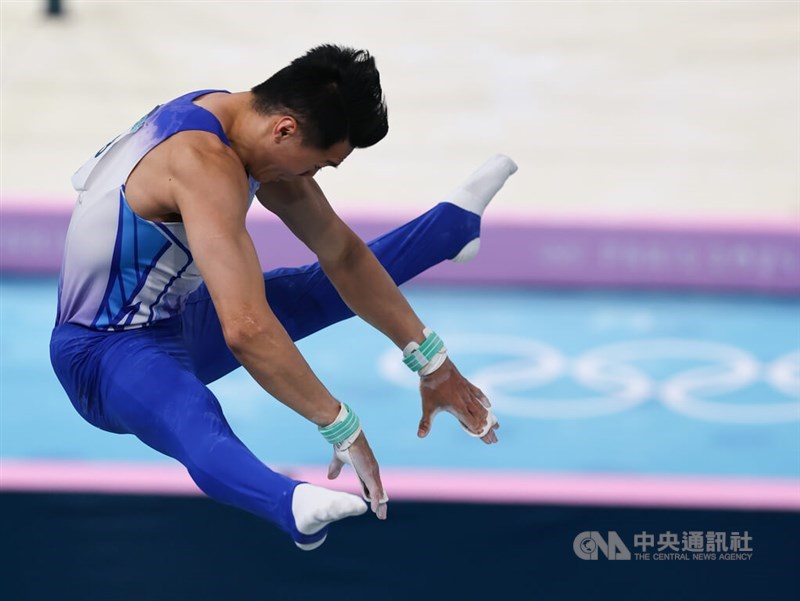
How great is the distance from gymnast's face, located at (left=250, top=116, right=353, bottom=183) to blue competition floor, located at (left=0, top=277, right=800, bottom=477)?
215cm

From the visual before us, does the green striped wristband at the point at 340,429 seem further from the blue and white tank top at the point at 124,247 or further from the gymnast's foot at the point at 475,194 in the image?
the gymnast's foot at the point at 475,194

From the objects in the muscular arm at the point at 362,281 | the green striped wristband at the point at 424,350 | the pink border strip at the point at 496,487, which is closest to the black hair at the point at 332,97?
the muscular arm at the point at 362,281

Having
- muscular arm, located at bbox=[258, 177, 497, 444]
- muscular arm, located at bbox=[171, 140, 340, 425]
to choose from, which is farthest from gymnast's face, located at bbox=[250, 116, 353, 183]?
muscular arm, located at bbox=[258, 177, 497, 444]

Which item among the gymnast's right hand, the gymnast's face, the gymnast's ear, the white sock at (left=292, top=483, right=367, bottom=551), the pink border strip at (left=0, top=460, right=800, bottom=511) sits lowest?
the pink border strip at (left=0, top=460, right=800, bottom=511)

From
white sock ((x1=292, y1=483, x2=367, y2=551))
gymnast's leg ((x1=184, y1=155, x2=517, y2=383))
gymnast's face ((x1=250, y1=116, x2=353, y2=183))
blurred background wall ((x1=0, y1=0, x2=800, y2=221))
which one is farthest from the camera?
blurred background wall ((x1=0, y1=0, x2=800, y2=221))

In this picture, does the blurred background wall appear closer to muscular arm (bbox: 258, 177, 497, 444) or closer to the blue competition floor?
the blue competition floor

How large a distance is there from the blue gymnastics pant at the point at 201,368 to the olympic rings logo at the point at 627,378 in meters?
1.89

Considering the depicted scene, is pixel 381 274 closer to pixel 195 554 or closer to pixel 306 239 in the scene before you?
pixel 306 239

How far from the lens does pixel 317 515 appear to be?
94.9 inches

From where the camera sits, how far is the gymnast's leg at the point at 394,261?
3270 mm

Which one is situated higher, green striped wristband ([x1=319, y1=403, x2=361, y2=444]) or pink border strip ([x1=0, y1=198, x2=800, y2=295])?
green striped wristband ([x1=319, y1=403, x2=361, y2=444])

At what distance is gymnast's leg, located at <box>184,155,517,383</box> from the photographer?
3.27m

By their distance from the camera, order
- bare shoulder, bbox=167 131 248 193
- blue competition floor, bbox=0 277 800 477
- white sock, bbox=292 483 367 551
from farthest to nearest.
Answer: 1. blue competition floor, bbox=0 277 800 477
2. bare shoulder, bbox=167 131 248 193
3. white sock, bbox=292 483 367 551

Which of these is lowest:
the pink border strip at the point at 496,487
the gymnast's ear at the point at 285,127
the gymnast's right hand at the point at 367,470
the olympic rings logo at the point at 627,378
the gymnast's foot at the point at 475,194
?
the olympic rings logo at the point at 627,378
